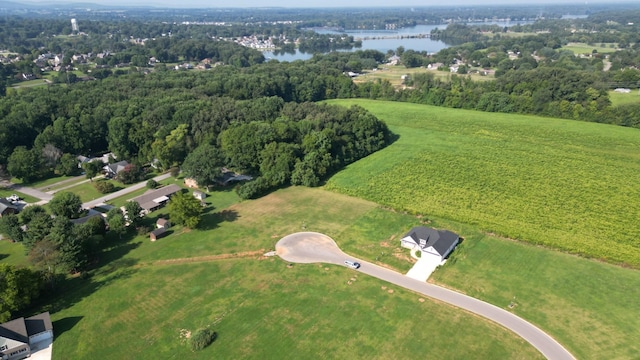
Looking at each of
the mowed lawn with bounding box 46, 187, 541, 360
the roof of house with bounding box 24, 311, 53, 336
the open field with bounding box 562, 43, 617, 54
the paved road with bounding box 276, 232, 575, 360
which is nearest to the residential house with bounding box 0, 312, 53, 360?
the roof of house with bounding box 24, 311, 53, 336

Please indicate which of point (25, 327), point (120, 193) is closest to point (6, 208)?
point (120, 193)

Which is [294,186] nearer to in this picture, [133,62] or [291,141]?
[291,141]

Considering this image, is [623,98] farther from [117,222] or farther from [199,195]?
[117,222]

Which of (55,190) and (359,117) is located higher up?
(359,117)

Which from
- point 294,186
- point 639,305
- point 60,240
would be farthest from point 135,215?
point 639,305

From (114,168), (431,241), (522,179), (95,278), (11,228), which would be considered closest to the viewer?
(95,278)

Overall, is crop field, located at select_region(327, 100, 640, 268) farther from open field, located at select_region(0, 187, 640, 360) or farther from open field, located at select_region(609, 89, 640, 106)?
open field, located at select_region(609, 89, 640, 106)
